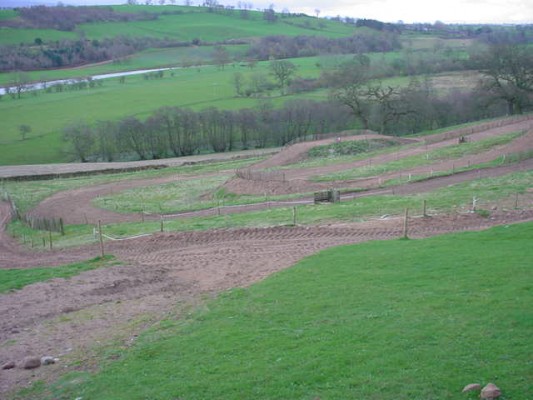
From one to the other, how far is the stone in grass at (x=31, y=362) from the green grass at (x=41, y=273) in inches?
321

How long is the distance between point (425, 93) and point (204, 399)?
90.0 meters

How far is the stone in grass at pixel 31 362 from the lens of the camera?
16.7 metres

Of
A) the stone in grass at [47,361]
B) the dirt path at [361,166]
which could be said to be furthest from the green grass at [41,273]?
the dirt path at [361,166]

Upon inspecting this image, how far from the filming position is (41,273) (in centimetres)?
2700

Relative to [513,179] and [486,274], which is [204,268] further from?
[513,179]

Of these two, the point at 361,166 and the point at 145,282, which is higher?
the point at 361,166

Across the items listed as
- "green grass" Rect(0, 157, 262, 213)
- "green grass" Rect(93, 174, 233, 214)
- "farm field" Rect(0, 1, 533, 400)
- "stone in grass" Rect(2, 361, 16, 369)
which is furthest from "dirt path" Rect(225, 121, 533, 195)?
"stone in grass" Rect(2, 361, 16, 369)

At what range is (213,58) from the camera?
17925cm

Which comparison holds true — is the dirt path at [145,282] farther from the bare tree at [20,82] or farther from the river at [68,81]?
the river at [68,81]

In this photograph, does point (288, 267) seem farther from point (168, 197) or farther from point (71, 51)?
point (71, 51)

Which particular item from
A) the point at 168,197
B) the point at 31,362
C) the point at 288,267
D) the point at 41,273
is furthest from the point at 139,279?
the point at 168,197

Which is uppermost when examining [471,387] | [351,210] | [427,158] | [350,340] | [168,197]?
[471,387]

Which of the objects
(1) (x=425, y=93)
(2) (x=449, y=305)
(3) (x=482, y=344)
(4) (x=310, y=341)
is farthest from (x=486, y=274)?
(1) (x=425, y=93)

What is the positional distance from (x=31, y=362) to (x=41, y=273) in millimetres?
10896
